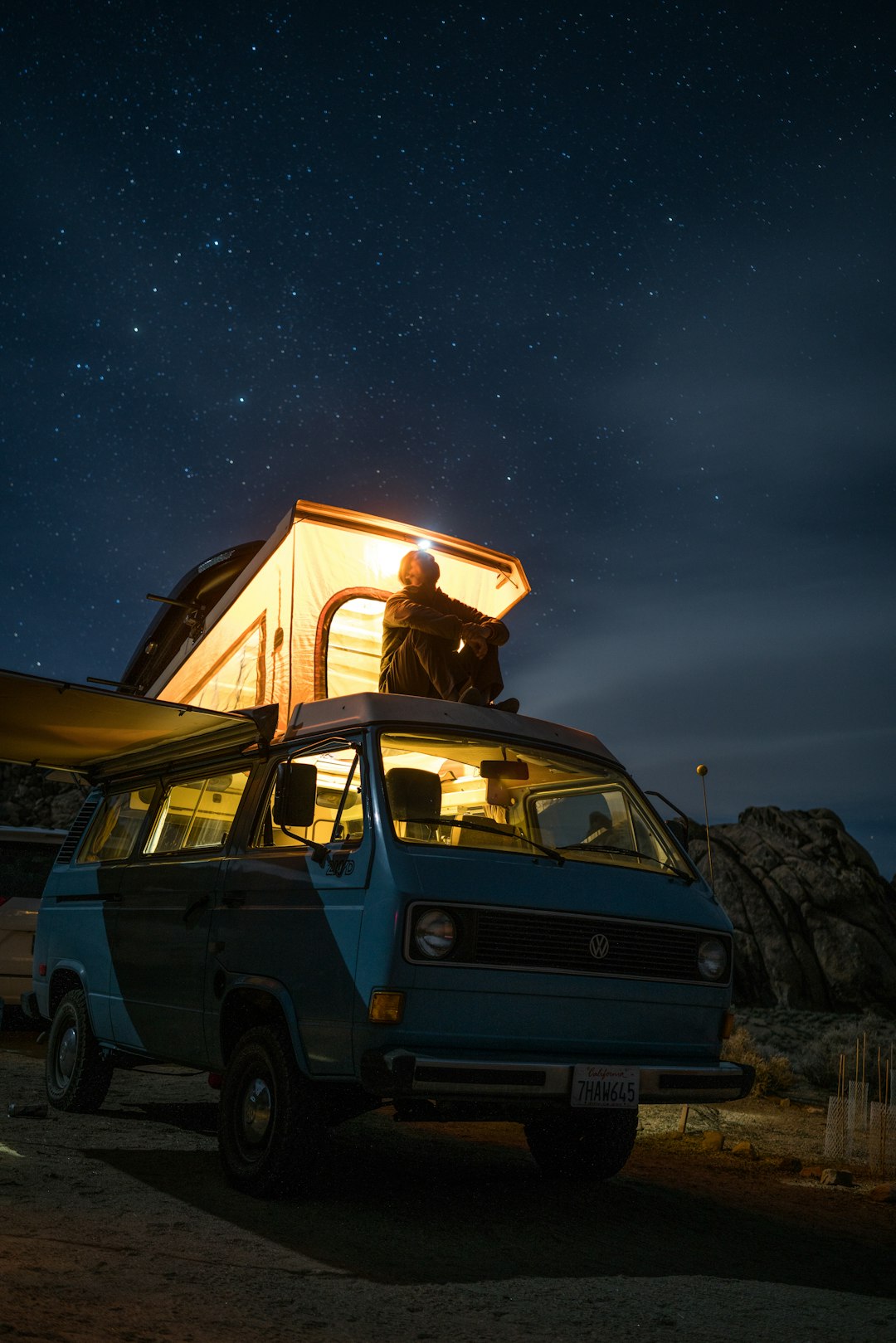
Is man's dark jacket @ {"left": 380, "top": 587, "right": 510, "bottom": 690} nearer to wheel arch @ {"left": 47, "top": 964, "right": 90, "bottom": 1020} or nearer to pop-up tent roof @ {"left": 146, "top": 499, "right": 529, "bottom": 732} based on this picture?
pop-up tent roof @ {"left": 146, "top": 499, "right": 529, "bottom": 732}

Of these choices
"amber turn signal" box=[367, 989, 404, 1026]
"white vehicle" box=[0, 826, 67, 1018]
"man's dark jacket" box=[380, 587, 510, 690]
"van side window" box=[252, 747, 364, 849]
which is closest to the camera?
"amber turn signal" box=[367, 989, 404, 1026]

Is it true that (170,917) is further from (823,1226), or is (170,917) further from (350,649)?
(823,1226)

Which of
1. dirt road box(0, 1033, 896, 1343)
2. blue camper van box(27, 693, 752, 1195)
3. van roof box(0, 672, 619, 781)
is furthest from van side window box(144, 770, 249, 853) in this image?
dirt road box(0, 1033, 896, 1343)

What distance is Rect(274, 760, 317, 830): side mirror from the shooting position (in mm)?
5102

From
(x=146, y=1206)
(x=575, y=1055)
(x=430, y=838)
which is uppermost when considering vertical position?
(x=430, y=838)

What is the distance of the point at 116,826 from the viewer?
7645 mm

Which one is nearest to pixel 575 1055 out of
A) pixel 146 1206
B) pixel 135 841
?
pixel 146 1206

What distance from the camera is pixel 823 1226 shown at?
5676 mm

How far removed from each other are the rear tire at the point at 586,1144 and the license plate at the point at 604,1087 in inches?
38.7

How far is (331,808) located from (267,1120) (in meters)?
1.52

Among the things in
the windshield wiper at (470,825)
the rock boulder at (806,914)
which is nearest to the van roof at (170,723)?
the windshield wiper at (470,825)

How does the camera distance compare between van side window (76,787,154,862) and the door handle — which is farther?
van side window (76,787,154,862)

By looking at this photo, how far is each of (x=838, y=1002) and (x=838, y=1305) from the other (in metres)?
30.7

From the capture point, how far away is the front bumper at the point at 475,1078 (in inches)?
172
